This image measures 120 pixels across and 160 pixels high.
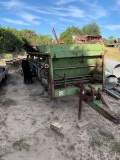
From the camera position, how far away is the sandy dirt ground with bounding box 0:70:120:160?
3.60 meters

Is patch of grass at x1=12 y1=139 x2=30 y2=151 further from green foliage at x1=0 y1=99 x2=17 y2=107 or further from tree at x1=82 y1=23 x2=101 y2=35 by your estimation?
tree at x1=82 y1=23 x2=101 y2=35

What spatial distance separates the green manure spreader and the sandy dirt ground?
0.56 m

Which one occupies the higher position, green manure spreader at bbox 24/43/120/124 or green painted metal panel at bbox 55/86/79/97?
green manure spreader at bbox 24/43/120/124

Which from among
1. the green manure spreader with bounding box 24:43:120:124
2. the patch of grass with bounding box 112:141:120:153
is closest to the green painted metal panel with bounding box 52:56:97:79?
the green manure spreader with bounding box 24:43:120:124

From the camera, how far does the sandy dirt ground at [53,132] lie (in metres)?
3.60

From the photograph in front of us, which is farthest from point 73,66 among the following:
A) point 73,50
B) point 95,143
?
point 95,143

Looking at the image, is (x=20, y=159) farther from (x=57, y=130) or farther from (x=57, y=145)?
(x=57, y=130)

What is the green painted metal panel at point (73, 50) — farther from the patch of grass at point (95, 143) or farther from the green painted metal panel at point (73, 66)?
the patch of grass at point (95, 143)

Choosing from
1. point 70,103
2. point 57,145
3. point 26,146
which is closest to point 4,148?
point 26,146

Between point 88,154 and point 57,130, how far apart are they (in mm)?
927

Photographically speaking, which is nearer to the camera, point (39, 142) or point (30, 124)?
point (39, 142)

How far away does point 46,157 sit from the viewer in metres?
3.48

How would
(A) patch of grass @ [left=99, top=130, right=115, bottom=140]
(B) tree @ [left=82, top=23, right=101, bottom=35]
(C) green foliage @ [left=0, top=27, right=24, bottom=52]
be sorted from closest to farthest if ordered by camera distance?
(A) patch of grass @ [left=99, top=130, right=115, bottom=140] < (C) green foliage @ [left=0, top=27, right=24, bottom=52] < (B) tree @ [left=82, top=23, right=101, bottom=35]

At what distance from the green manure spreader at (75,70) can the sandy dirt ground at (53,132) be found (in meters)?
0.56
